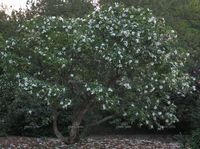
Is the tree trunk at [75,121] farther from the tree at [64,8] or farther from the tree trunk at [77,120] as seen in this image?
the tree at [64,8]

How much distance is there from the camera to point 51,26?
8.89m

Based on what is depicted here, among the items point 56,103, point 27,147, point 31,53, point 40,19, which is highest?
point 40,19

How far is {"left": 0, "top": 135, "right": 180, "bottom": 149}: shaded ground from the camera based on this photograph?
399 inches

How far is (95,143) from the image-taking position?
10.7 metres

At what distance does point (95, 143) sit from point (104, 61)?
9.07 ft

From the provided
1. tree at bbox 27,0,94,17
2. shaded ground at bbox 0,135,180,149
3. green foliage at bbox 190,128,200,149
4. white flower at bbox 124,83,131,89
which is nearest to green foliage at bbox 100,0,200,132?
tree at bbox 27,0,94,17

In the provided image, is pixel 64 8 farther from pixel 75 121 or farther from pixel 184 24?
pixel 75 121

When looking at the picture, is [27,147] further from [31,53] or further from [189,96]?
[189,96]

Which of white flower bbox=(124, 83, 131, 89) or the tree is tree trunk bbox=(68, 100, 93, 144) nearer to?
white flower bbox=(124, 83, 131, 89)

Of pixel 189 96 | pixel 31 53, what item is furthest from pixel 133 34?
pixel 189 96

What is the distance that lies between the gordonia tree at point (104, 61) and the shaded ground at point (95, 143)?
5.13ft

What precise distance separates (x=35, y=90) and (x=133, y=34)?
6.46ft

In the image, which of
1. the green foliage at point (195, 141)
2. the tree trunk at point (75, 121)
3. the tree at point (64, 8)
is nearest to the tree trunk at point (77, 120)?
the tree trunk at point (75, 121)

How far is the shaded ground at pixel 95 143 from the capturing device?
1012cm
